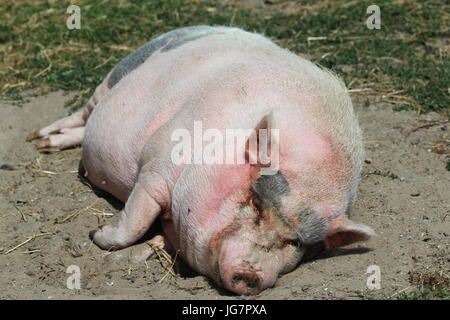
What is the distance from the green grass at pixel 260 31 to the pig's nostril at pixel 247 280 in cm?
322

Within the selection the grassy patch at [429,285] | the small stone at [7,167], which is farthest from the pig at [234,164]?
the small stone at [7,167]

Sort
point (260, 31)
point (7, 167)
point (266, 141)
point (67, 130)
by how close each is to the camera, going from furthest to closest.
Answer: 1. point (260, 31)
2. point (67, 130)
3. point (7, 167)
4. point (266, 141)

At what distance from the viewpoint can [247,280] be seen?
138 inches

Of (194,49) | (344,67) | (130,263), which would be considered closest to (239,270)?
(130,263)

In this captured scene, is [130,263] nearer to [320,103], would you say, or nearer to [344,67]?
[320,103]

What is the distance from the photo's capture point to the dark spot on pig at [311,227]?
362 cm

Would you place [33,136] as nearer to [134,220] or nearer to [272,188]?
[134,220]

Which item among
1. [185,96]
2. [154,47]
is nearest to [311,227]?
[185,96]

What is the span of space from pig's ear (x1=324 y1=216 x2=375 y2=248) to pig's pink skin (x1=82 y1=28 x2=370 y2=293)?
0.25ft

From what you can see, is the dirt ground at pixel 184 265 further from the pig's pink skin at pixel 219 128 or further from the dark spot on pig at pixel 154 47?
the dark spot on pig at pixel 154 47

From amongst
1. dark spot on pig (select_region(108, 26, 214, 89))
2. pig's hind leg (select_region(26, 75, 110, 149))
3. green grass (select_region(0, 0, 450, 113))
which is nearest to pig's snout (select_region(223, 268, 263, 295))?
dark spot on pig (select_region(108, 26, 214, 89))

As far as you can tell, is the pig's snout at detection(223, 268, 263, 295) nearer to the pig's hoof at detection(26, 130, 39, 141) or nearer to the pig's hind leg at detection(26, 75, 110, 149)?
the pig's hind leg at detection(26, 75, 110, 149)

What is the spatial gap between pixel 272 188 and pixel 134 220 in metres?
1.16

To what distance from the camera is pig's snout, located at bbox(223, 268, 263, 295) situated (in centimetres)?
349
